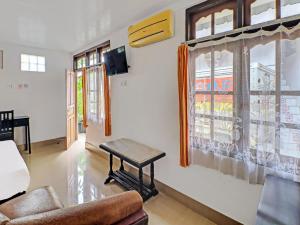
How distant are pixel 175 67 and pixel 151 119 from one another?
33.1 inches

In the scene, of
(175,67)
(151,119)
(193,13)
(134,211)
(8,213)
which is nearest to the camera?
(134,211)

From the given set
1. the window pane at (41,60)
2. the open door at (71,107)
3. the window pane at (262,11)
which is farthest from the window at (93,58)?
the window pane at (262,11)

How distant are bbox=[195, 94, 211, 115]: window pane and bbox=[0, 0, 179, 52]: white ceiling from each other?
124 cm

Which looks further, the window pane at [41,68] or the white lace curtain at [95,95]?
the window pane at [41,68]

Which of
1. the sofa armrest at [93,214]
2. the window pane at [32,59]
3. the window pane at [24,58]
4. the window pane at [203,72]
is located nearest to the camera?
the sofa armrest at [93,214]

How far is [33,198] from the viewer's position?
1613 millimetres

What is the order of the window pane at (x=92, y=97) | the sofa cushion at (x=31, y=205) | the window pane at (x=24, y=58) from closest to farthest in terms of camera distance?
the sofa cushion at (x=31, y=205) < the window pane at (x=92, y=97) < the window pane at (x=24, y=58)

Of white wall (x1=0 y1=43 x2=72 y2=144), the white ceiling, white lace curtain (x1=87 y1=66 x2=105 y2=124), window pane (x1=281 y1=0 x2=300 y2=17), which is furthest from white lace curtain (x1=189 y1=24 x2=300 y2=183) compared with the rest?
white wall (x1=0 y1=43 x2=72 y2=144)

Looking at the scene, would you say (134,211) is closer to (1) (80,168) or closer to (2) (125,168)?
(2) (125,168)

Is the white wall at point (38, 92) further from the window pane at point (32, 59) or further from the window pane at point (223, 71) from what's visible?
the window pane at point (223, 71)

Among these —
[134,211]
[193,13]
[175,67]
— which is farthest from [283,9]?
[134,211]

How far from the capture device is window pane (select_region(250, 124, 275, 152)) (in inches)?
62.8

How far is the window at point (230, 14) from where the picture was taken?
1584 millimetres

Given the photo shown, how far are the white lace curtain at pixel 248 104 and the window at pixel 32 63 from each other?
4075mm
